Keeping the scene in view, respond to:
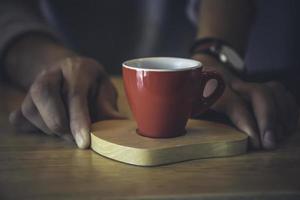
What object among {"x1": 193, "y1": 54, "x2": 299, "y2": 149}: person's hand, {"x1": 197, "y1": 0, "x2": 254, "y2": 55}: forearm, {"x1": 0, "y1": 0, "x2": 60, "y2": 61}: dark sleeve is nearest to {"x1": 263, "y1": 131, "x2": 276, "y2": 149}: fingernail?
{"x1": 193, "y1": 54, "x2": 299, "y2": 149}: person's hand

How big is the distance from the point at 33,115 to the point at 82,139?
4.0 inches

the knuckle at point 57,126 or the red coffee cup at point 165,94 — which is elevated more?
the red coffee cup at point 165,94

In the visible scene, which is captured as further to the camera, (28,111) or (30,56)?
(30,56)

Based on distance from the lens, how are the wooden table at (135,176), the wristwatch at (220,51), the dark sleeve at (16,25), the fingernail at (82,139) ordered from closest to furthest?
the wooden table at (135,176) < the fingernail at (82,139) < the wristwatch at (220,51) < the dark sleeve at (16,25)

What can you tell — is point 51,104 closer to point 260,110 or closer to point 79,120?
point 79,120

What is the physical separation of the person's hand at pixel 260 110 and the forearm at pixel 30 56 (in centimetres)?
34

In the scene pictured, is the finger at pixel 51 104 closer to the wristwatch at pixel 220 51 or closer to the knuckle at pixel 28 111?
the knuckle at pixel 28 111

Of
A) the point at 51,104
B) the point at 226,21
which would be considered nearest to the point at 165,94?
the point at 51,104

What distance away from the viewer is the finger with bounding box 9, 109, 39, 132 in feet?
2.35

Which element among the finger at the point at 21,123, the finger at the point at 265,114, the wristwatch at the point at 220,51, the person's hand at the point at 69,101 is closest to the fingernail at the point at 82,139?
the person's hand at the point at 69,101

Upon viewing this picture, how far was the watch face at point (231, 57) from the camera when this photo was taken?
2.94ft

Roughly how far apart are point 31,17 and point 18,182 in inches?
23.5

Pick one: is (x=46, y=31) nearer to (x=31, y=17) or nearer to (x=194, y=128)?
(x=31, y=17)

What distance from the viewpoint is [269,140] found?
644mm
